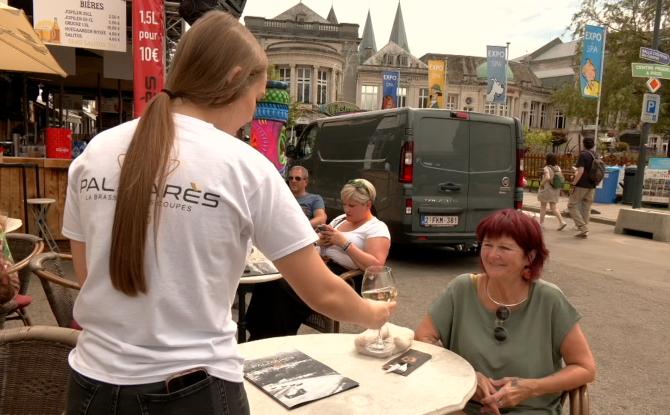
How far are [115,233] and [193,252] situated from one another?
0.16 meters

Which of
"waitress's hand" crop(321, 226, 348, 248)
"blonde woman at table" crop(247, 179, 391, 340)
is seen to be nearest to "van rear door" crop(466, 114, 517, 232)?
"blonde woman at table" crop(247, 179, 391, 340)

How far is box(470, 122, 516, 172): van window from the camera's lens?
7.22 metres

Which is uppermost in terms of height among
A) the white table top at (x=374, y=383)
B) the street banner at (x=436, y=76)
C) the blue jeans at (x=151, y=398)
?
the street banner at (x=436, y=76)

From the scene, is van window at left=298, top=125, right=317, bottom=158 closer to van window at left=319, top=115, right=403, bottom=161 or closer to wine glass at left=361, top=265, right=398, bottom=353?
van window at left=319, top=115, right=403, bottom=161

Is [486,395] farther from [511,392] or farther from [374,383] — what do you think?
[374,383]

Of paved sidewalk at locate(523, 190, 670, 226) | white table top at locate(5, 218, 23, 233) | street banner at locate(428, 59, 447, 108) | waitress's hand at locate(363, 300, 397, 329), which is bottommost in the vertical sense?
paved sidewalk at locate(523, 190, 670, 226)

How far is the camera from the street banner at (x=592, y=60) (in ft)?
49.9

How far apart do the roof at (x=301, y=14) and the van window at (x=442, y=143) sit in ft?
176

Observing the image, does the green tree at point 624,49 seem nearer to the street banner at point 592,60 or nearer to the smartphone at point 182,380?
the street banner at point 592,60

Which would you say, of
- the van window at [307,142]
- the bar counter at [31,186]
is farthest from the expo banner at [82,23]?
the van window at [307,142]

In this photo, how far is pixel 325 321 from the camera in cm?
356

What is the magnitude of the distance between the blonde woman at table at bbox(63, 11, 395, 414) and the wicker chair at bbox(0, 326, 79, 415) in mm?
714

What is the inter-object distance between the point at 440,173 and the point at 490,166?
80cm

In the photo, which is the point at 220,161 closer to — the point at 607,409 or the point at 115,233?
the point at 115,233
